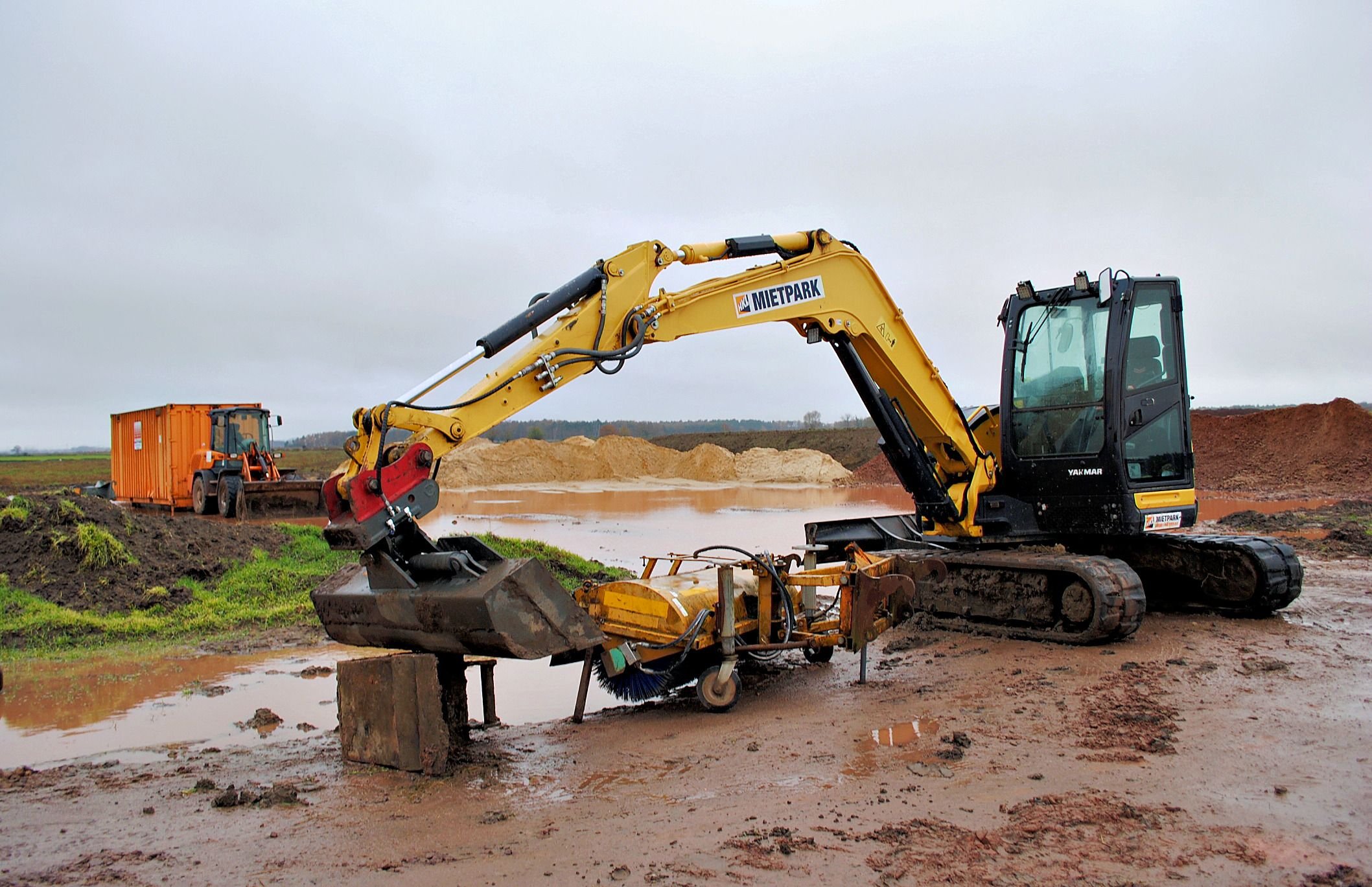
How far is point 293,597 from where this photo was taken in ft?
39.5

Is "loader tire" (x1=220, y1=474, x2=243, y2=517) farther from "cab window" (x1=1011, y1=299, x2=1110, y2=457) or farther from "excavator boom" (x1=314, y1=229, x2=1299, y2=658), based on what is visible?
"cab window" (x1=1011, y1=299, x2=1110, y2=457)

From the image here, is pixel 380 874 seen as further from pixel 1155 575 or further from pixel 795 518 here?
pixel 795 518

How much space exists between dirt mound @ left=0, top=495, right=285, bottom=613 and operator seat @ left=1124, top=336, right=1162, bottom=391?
10.5 m

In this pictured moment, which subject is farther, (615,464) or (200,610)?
(615,464)

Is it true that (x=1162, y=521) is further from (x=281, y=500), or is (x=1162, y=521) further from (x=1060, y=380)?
(x=281, y=500)

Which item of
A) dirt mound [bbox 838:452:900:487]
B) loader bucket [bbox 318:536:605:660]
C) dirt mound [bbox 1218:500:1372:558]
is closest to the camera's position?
loader bucket [bbox 318:536:605:660]

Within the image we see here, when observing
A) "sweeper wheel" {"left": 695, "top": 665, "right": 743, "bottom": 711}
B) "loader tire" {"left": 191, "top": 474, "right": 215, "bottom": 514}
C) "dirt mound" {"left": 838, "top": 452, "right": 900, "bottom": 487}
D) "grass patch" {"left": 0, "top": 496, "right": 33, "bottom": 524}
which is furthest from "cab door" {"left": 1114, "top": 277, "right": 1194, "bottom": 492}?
"dirt mound" {"left": 838, "top": 452, "right": 900, "bottom": 487}

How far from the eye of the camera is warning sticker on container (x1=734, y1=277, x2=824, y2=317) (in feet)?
25.8

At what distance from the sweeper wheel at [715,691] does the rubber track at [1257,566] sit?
488cm

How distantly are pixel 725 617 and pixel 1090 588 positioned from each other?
342cm

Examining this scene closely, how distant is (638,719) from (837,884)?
2970 millimetres

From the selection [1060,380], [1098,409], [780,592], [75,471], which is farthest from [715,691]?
[75,471]

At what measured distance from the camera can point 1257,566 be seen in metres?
8.71

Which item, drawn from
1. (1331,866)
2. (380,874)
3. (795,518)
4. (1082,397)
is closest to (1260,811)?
(1331,866)
